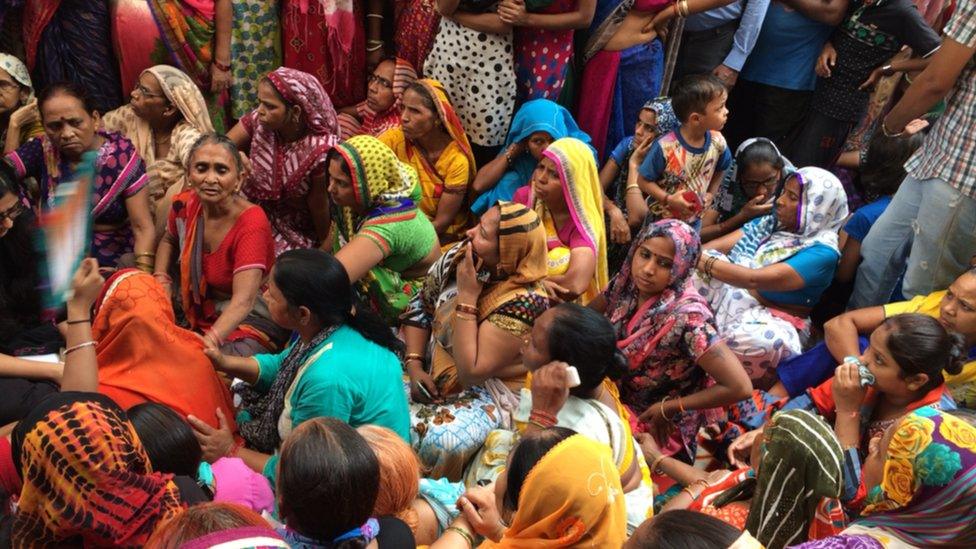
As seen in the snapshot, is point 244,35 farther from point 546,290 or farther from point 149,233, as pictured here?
point 546,290

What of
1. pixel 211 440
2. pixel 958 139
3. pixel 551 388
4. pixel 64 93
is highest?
pixel 958 139

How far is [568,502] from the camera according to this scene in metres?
2.02

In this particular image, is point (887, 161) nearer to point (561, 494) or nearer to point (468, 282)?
point (468, 282)

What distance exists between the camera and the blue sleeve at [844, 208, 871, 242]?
4.31 m

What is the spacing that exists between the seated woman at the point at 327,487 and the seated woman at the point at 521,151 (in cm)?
280

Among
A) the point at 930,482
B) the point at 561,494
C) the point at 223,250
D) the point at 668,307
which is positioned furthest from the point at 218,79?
the point at 930,482

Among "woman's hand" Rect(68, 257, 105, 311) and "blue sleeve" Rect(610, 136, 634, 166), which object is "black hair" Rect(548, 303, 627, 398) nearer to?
"woman's hand" Rect(68, 257, 105, 311)

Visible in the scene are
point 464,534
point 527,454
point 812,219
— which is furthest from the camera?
point 812,219

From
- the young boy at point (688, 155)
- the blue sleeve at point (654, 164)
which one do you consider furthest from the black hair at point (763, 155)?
the blue sleeve at point (654, 164)

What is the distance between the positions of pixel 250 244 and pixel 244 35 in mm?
1767

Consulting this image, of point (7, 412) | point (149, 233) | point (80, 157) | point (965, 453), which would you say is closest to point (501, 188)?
point (149, 233)

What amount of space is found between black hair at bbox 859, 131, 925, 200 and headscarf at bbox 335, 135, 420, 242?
2.53m

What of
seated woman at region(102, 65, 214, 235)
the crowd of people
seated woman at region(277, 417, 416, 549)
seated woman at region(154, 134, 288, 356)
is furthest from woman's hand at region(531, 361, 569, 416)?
seated woman at region(102, 65, 214, 235)

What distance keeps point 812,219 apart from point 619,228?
98cm
